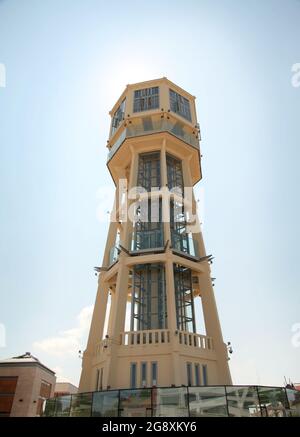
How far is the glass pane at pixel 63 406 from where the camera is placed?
14.6 meters

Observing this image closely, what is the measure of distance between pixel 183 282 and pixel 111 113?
17844mm

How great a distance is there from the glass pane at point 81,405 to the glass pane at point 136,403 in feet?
5.36

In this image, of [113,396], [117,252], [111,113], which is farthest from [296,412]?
[111,113]

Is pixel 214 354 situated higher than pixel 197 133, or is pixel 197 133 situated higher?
pixel 197 133

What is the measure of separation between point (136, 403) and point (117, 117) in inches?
948

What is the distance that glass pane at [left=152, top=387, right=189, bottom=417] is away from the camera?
40.7 feet

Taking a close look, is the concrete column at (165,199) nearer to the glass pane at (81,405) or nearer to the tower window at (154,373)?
the tower window at (154,373)

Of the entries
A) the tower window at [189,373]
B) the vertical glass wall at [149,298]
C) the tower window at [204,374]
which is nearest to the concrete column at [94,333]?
the vertical glass wall at [149,298]

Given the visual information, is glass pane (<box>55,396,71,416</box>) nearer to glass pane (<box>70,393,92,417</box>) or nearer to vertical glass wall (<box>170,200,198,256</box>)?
glass pane (<box>70,393,92,417</box>)

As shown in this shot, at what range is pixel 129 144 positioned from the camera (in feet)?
87.1

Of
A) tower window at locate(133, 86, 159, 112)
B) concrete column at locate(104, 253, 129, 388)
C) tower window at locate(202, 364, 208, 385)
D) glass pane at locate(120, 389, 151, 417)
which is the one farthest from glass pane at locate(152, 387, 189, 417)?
tower window at locate(133, 86, 159, 112)

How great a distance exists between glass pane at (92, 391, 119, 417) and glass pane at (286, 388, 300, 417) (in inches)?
274

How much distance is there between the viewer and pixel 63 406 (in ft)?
49.0
